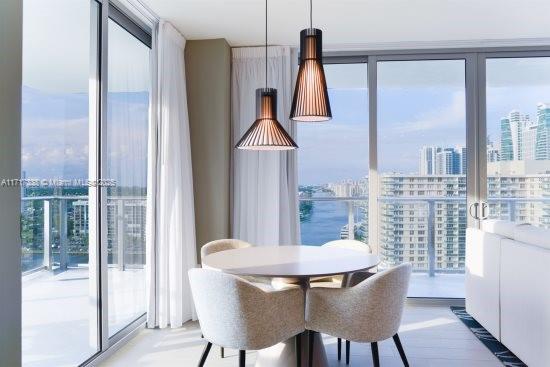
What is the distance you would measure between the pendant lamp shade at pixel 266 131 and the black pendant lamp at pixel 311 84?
0.90 ft

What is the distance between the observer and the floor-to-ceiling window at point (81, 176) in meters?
2.29

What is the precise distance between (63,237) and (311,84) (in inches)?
70.7

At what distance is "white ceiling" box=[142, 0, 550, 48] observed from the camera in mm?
3387

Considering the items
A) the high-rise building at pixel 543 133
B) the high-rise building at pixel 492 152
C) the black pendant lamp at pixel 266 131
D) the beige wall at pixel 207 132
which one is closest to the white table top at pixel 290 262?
the black pendant lamp at pixel 266 131

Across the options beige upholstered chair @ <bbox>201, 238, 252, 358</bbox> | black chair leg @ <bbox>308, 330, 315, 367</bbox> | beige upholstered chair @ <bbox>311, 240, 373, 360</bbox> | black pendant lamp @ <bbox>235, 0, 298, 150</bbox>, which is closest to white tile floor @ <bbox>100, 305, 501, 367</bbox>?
beige upholstered chair @ <bbox>311, 240, 373, 360</bbox>

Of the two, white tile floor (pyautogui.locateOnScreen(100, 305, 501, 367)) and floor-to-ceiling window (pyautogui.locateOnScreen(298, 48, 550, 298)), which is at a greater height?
floor-to-ceiling window (pyautogui.locateOnScreen(298, 48, 550, 298))

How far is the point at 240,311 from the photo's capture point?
6.86ft

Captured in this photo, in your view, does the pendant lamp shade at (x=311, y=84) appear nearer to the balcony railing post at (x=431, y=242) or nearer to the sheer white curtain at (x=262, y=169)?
the sheer white curtain at (x=262, y=169)

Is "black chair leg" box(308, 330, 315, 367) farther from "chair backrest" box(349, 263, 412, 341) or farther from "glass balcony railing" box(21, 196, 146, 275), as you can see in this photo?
"glass balcony railing" box(21, 196, 146, 275)

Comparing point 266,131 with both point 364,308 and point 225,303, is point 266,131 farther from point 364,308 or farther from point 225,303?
point 364,308

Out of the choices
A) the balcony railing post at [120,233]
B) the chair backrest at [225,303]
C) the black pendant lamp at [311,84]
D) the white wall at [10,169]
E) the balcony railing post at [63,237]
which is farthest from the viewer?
→ the balcony railing post at [120,233]

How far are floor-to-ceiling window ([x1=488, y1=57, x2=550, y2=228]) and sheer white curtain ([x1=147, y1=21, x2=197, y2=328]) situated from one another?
3.29 meters

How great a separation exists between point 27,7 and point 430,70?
3849 mm

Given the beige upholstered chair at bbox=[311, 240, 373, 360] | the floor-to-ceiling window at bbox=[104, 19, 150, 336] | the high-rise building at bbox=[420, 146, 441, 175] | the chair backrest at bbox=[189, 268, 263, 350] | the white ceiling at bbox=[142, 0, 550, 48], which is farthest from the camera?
the high-rise building at bbox=[420, 146, 441, 175]
